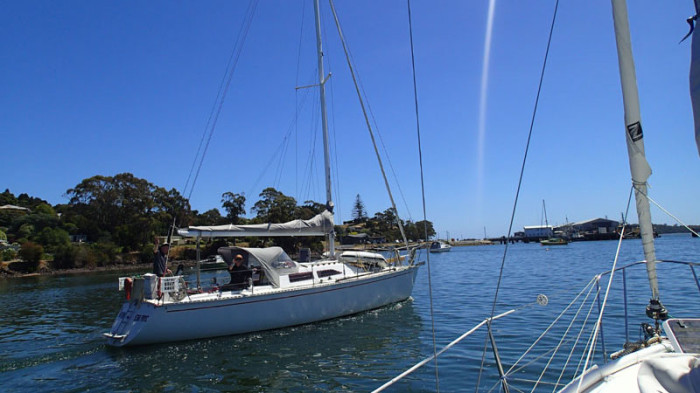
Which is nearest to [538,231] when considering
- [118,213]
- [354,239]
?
[354,239]

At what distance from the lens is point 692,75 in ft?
10.3

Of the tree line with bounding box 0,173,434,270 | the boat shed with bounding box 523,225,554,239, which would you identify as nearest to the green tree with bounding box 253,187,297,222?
the tree line with bounding box 0,173,434,270

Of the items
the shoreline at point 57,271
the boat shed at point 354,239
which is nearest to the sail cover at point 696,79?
the shoreline at point 57,271

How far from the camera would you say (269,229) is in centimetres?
1434

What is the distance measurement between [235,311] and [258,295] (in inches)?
30.1

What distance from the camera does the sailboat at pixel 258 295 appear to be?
10.9m

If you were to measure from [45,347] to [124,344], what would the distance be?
95.8 inches

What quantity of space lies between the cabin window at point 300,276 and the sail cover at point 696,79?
1178cm

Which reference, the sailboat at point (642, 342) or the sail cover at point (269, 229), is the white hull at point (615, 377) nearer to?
the sailboat at point (642, 342)

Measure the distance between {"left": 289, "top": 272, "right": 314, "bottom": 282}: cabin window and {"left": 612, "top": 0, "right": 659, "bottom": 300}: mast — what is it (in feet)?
34.6

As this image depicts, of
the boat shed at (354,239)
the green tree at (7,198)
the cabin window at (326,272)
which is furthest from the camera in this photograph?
the boat shed at (354,239)

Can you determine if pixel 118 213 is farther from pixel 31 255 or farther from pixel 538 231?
pixel 538 231

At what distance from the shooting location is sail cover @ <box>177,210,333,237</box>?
12.7 metres

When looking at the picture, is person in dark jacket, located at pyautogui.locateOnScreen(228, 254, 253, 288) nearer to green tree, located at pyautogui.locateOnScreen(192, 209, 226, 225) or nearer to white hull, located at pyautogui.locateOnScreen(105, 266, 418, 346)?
white hull, located at pyautogui.locateOnScreen(105, 266, 418, 346)
